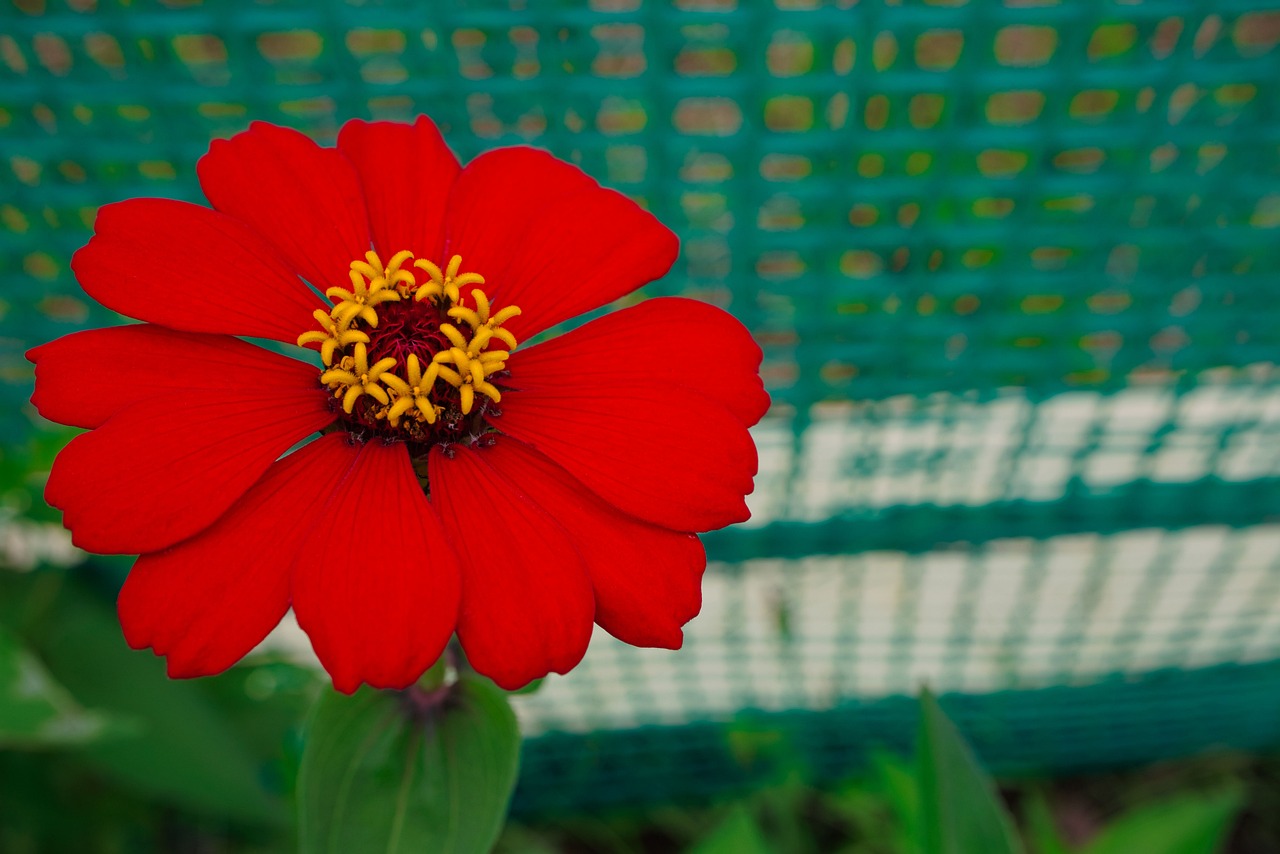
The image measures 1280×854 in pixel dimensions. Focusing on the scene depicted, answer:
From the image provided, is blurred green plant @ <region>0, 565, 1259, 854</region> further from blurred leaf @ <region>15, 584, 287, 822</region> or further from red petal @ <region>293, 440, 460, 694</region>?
red petal @ <region>293, 440, 460, 694</region>

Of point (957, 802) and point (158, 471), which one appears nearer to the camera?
point (158, 471)

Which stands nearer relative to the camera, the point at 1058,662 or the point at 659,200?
the point at 659,200

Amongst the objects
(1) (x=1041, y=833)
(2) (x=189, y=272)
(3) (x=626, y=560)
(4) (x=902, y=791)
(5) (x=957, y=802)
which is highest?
(2) (x=189, y=272)

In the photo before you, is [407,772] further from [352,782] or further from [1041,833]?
[1041,833]

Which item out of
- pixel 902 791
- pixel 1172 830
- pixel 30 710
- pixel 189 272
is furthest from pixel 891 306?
pixel 30 710

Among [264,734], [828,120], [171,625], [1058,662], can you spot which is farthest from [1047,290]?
[264,734]

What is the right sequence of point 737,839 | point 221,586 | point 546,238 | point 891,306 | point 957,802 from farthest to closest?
point 891,306
point 737,839
point 957,802
point 546,238
point 221,586

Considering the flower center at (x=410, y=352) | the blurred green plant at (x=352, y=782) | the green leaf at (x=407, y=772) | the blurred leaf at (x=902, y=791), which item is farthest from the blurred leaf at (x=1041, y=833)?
the flower center at (x=410, y=352)

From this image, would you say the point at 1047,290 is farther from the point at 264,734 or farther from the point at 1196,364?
the point at 264,734
